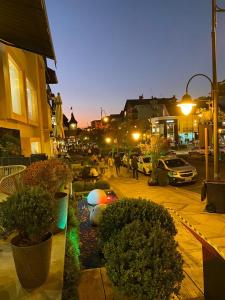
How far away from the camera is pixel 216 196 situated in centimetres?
984

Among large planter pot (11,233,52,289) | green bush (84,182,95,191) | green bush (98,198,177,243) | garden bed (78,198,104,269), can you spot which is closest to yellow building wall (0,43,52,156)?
green bush (84,182,95,191)

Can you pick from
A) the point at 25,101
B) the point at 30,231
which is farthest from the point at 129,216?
the point at 25,101

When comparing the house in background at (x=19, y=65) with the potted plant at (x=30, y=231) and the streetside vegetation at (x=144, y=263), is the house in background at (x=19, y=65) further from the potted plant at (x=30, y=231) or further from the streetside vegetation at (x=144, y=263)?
the streetside vegetation at (x=144, y=263)

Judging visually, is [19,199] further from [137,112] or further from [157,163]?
[137,112]

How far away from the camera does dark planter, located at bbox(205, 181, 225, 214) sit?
970cm

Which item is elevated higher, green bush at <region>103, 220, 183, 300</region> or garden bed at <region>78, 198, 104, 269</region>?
green bush at <region>103, 220, 183, 300</region>

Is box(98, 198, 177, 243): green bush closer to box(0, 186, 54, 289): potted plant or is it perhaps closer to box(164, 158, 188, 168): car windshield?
box(0, 186, 54, 289): potted plant

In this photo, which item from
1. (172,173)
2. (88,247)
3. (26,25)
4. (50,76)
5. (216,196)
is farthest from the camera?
(50,76)

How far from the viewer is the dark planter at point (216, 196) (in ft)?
31.8

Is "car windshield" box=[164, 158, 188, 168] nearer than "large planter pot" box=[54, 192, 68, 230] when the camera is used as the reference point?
No

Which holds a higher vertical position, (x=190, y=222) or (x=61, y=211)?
(x=61, y=211)

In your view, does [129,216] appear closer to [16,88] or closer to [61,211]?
[61,211]

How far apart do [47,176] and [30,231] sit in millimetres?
1589

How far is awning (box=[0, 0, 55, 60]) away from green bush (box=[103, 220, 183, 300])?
129 inches
